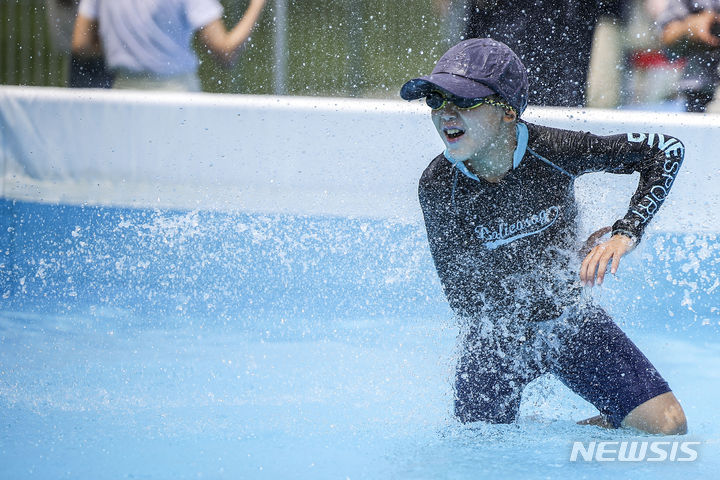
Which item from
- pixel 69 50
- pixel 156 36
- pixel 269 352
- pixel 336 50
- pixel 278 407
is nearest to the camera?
pixel 278 407

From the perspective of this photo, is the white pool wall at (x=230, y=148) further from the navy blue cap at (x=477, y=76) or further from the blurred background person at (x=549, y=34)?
the navy blue cap at (x=477, y=76)

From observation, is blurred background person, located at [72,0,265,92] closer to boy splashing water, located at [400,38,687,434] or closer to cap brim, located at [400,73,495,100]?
boy splashing water, located at [400,38,687,434]

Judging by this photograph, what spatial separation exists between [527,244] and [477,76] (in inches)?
23.3

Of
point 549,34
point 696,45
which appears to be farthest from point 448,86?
point 696,45

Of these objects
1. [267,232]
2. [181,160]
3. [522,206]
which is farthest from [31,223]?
[522,206]

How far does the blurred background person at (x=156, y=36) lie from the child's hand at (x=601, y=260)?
158 inches

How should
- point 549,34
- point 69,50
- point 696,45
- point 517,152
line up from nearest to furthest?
point 517,152
point 549,34
point 696,45
point 69,50

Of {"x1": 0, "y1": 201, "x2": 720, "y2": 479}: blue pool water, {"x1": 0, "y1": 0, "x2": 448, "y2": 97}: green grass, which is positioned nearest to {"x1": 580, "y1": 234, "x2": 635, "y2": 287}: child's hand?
{"x1": 0, "y1": 201, "x2": 720, "y2": 479}: blue pool water

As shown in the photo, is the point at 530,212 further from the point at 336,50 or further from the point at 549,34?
the point at 336,50

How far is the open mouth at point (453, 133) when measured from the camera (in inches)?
121

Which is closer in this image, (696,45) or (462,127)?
(462,127)

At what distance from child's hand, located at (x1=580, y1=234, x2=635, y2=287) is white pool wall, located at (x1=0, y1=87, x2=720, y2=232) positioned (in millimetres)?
2972

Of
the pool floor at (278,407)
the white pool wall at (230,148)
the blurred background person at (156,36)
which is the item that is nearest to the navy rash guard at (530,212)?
the pool floor at (278,407)

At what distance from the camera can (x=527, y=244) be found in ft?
10.8
